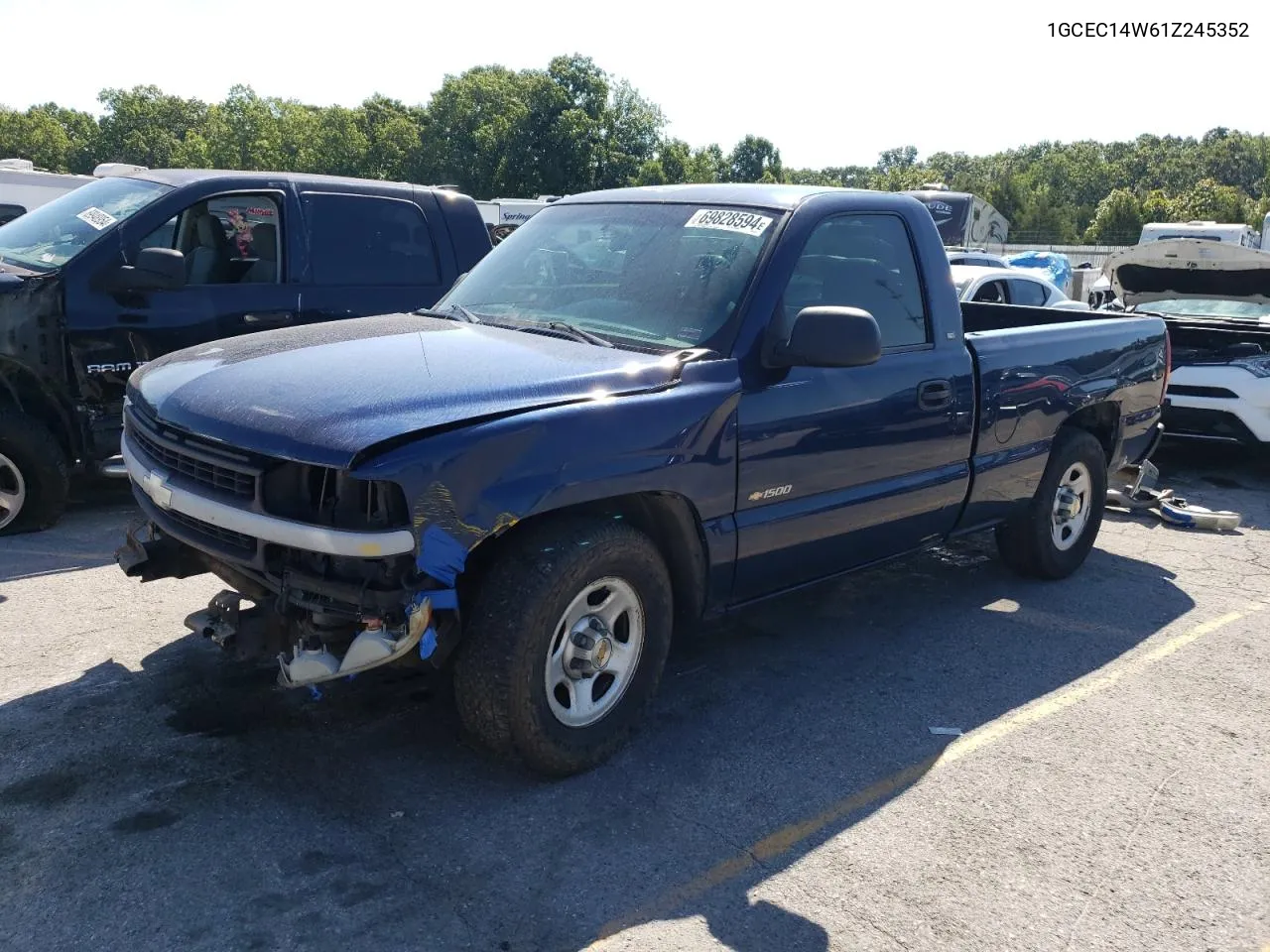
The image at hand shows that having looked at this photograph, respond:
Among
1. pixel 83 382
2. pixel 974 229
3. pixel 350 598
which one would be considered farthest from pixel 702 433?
pixel 974 229

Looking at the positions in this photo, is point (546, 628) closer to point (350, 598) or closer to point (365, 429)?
point (350, 598)

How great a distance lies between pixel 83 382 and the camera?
6047 mm

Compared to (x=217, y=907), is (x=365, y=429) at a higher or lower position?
higher

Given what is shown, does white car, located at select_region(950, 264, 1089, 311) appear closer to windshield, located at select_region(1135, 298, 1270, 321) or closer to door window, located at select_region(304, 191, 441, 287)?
windshield, located at select_region(1135, 298, 1270, 321)

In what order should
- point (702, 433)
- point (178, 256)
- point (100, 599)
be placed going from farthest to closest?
point (178, 256) → point (100, 599) → point (702, 433)

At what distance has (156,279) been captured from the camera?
19.6ft

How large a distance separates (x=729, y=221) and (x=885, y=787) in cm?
222

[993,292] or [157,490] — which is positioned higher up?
[993,292]

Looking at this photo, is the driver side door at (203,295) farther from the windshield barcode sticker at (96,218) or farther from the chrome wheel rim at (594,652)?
the chrome wheel rim at (594,652)

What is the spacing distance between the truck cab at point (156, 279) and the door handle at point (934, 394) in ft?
11.8

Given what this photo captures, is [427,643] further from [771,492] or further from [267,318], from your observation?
[267,318]

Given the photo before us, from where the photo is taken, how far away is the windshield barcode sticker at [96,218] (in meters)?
6.22

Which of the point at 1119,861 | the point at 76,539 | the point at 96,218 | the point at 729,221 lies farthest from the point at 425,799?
the point at 96,218

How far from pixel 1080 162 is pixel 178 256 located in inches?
4202
